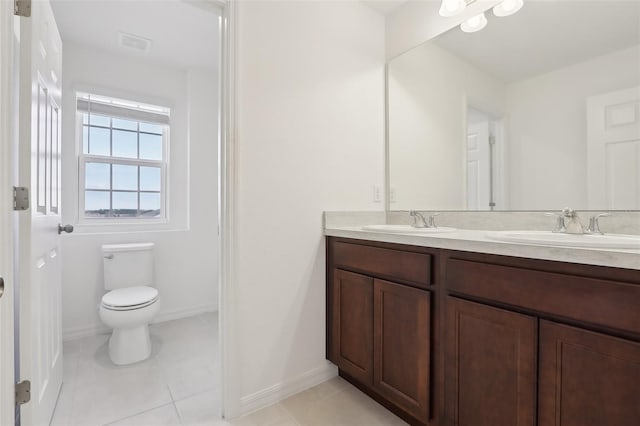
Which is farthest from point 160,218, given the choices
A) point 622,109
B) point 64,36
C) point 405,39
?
point 622,109

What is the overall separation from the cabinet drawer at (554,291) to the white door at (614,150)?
25.5 inches

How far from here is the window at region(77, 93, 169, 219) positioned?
2.60 meters

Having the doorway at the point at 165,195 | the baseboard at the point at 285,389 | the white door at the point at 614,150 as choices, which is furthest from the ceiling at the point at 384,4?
the baseboard at the point at 285,389

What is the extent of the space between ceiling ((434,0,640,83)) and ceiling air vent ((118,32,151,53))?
2168 mm

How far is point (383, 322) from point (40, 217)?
149 centimetres

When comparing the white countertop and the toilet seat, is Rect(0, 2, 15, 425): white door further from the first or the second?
the white countertop

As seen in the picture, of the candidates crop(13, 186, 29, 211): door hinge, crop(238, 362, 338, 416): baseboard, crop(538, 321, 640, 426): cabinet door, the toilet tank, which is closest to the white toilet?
the toilet tank

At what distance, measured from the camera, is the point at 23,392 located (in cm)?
107

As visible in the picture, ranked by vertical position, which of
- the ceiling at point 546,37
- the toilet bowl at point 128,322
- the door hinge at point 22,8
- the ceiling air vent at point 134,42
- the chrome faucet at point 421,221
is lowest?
the toilet bowl at point 128,322

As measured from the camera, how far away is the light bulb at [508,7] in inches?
61.5

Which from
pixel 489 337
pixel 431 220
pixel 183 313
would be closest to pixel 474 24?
pixel 431 220

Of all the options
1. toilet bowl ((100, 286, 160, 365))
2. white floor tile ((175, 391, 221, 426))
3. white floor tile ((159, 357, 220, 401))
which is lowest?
white floor tile ((175, 391, 221, 426))

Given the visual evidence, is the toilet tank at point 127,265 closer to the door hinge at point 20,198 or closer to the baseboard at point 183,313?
the baseboard at point 183,313

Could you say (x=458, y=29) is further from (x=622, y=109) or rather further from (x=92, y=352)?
(x=92, y=352)
